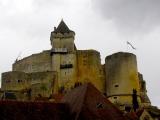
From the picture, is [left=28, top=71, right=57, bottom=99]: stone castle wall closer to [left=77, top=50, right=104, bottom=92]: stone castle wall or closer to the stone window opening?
[left=77, top=50, right=104, bottom=92]: stone castle wall

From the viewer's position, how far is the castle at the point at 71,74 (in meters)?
86.6

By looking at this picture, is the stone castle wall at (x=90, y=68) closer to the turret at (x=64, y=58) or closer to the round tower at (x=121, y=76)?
the turret at (x=64, y=58)

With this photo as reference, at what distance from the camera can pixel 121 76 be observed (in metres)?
87.6

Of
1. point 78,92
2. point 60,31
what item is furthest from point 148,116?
point 60,31

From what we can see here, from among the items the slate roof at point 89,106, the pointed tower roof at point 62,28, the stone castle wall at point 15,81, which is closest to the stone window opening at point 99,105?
the slate roof at point 89,106

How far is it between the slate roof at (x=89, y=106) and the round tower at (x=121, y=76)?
138 ft

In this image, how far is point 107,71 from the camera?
89.3 m

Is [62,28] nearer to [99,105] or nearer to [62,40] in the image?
[62,40]

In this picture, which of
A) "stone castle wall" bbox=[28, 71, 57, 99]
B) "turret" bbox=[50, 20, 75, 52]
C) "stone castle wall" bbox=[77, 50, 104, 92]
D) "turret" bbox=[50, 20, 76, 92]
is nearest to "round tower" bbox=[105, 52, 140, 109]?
"stone castle wall" bbox=[77, 50, 104, 92]

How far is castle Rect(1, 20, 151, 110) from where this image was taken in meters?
86.6

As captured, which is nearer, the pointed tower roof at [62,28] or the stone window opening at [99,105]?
the stone window opening at [99,105]

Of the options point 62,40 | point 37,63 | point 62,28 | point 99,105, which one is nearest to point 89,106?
point 99,105

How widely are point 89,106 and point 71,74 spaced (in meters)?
47.2

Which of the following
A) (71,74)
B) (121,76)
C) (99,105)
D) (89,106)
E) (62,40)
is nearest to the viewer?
(89,106)
